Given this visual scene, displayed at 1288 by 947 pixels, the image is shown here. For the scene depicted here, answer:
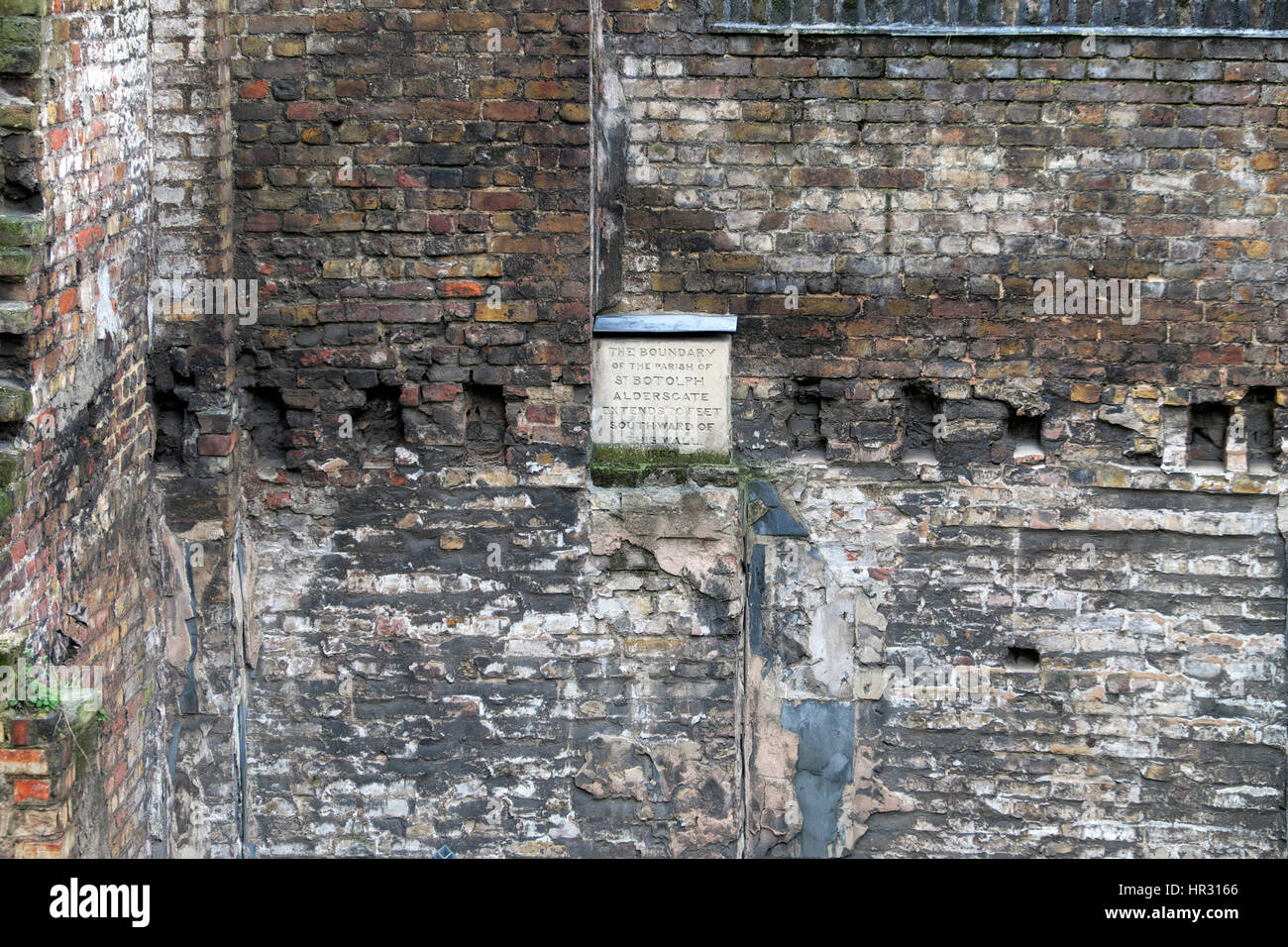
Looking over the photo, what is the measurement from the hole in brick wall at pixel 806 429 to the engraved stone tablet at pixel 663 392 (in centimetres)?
27

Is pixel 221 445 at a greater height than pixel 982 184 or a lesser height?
lesser

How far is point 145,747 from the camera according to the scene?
15.6 ft

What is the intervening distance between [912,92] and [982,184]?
428 millimetres

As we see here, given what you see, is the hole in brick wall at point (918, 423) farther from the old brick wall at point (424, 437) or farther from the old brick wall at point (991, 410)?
the old brick wall at point (424, 437)

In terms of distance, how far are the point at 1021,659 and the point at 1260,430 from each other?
4.09 ft

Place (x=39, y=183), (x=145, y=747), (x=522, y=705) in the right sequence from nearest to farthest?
(x=39, y=183) → (x=145, y=747) → (x=522, y=705)

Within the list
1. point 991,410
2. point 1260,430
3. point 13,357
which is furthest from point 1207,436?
point 13,357

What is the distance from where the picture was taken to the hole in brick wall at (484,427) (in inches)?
198

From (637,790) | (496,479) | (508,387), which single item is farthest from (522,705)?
(508,387)

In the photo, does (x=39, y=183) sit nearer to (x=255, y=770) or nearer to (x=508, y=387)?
(x=508, y=387)

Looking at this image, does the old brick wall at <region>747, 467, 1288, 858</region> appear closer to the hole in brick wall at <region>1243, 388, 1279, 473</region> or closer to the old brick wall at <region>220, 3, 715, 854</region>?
the hole in brick wall at <region>1243, 388, 1279, 473</region>

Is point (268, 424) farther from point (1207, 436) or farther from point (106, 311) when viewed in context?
point (1207, 436)

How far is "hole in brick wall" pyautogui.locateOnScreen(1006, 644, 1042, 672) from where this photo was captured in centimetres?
525

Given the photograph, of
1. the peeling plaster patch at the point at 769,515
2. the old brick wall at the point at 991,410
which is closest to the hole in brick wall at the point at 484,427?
the old brick wall at the point at 991,410
